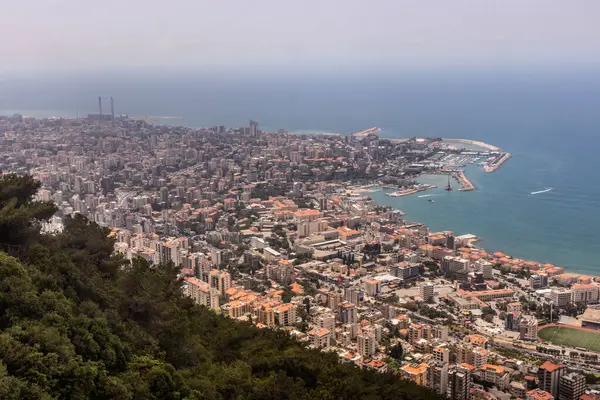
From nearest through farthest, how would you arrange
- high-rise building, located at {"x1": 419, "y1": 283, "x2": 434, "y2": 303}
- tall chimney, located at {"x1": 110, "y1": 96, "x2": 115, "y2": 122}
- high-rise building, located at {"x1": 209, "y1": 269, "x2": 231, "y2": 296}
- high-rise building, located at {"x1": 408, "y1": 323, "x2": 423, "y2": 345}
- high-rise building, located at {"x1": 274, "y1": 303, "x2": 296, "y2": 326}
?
high-rise building, located at {"x1": 408, "y1": 323, "x2": 423, "y2": 345}
high-rise building, located at {"x1": 274, "y1": 303, "x2": 296, "y2": 326}
high-rise building, located at {"x1": 209, "y1": 269, "x2": 231, "y2": 296}
high-rise building, located at {"x1": 419, "y1": 283, "x2": 434, "y2": 303}
tall chimney, located at {"x1": 110, "y1": 96, "x2": 115, "y2": 122}

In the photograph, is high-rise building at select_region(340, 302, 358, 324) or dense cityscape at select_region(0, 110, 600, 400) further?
high-rise building at select_region(340, 302, 358, 324)

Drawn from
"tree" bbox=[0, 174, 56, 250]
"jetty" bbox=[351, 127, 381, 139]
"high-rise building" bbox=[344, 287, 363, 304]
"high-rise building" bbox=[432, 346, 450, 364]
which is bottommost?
"high-rise building" bbox=[344, 287, 363, 304]

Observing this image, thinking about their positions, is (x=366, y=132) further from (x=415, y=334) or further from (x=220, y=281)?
(x=415, y=334)

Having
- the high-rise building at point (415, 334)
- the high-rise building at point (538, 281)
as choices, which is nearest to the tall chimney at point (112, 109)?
the high-rise building at point (538, 281)

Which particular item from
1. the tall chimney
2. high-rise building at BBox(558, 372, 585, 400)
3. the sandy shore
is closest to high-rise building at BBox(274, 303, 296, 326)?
high-rise building at BBox(558, 372, 585, 400)

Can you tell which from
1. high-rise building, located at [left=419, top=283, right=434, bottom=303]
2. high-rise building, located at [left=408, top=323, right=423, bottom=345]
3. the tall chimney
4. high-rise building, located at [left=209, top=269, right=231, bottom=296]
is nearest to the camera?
high-rise building, located at [left=408, top=323, right=423, bottom=345]

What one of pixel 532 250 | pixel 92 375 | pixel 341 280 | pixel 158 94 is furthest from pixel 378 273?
pixel 158 94

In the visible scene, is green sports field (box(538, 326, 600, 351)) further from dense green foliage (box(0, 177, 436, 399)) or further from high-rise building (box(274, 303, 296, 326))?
dense green foliage (box(0, 177, 436, 399))
